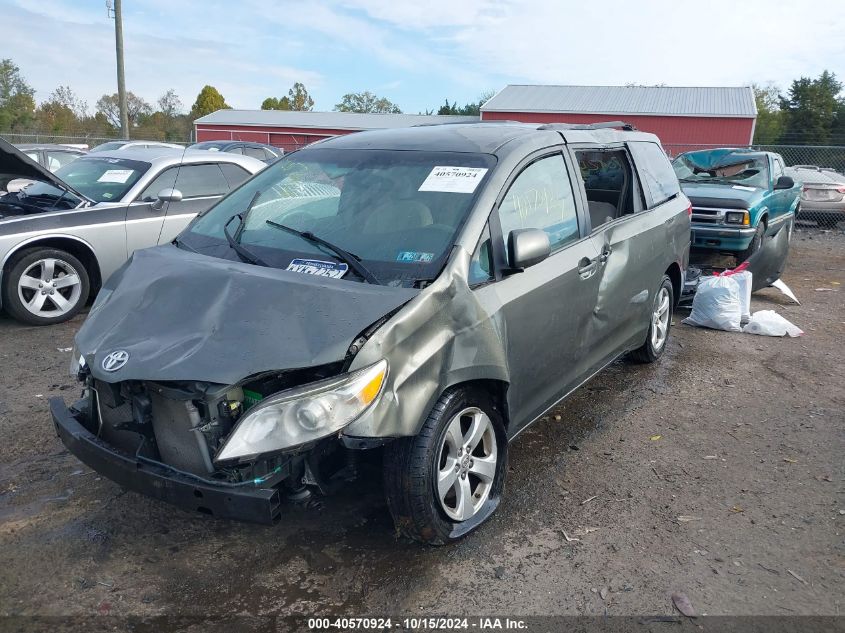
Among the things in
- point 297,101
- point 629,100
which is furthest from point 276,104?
point 629,100

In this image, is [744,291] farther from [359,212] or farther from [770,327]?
[359,212]

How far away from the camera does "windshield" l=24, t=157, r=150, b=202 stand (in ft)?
23.0

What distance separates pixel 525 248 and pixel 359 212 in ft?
2.96

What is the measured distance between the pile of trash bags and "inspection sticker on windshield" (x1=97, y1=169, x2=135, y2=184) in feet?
20.4

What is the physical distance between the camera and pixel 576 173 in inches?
162

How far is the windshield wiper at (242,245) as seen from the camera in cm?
338

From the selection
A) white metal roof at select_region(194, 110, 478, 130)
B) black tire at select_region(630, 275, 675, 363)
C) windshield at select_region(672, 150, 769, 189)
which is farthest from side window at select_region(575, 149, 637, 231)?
white metal roof at select_region(194, 110, 478, 130)

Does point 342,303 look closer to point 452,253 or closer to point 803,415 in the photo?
point 452,253

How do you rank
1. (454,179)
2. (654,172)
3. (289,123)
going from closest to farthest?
(454,179)
(654,172)
(289,123)

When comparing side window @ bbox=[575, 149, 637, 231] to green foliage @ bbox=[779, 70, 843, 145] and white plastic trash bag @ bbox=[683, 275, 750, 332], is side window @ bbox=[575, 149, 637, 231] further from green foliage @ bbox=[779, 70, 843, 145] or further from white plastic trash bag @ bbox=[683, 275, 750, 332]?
green foliage @ bbox=[779, 70, 843, 145]

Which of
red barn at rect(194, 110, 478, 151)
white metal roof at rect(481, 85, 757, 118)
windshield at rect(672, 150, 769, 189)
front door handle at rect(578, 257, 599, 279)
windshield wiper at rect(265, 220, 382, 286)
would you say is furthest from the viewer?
red barn at rect(194, 110, 478, 151)

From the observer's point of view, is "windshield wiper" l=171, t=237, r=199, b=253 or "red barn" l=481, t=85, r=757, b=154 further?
"red barn" l=481, t=85, r=757, b=154

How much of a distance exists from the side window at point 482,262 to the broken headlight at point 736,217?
22.2ft

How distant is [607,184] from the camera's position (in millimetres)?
4848
